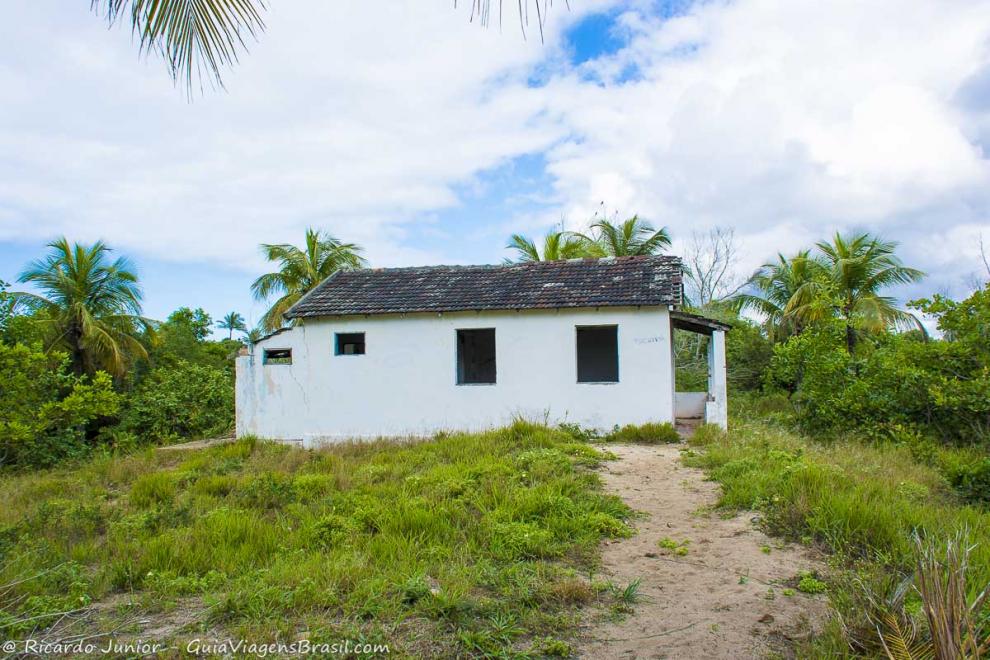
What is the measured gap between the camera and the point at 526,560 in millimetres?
5469

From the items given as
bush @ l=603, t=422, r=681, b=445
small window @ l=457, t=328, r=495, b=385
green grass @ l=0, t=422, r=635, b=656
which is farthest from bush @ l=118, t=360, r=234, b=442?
bush @ l=603, t=422, r=681, b=445

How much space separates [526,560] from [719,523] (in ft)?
7.78

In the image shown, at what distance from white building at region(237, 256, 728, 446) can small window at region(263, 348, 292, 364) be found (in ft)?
0.13

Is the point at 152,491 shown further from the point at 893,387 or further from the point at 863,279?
the point at 863,279

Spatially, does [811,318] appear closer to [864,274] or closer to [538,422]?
[864,274]

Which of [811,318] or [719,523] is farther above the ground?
[811,318]

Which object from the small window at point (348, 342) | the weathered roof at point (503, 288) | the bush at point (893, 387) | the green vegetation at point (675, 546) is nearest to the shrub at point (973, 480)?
the bush at point (893, 387)

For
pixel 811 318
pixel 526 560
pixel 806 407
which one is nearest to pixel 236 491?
pixel 526 560

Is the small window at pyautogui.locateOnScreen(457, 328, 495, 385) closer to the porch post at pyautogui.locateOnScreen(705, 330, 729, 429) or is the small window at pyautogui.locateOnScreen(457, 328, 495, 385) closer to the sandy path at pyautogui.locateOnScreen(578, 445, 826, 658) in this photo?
the porch post at pyautogui.locateOnScreen(705, 330, 729, 429)

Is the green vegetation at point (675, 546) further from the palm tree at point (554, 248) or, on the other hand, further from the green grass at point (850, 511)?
the palm tree at point (554, 248)

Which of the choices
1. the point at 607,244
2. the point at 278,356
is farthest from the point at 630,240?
the point at 278,356

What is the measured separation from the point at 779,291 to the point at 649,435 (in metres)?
12.5

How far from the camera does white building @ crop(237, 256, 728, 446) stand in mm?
12461

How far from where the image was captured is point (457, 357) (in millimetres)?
13422
